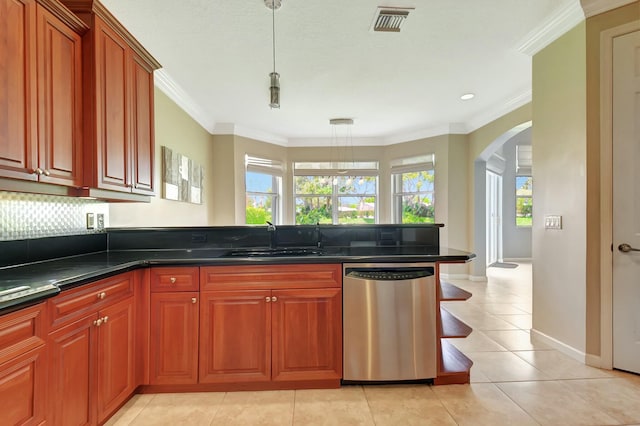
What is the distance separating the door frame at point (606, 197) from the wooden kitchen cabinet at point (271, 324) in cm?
205

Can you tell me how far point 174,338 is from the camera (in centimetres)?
204

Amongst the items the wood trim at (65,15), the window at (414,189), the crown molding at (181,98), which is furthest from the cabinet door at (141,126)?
the window at (414,189)

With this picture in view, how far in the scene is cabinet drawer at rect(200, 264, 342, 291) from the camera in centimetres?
206

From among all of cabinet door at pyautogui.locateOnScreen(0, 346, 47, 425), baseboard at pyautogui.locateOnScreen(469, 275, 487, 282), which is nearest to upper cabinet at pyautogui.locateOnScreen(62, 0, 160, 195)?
cabinet door at pyautogui.locateOnScreen(0, 346, 47, 425)

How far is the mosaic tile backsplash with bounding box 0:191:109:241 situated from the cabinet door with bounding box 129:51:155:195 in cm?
44

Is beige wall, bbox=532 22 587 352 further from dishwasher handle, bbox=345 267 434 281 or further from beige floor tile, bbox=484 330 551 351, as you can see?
dishwasher handle, bbox=345 267 434 281

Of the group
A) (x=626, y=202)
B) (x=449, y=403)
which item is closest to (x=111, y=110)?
(x=449, y=403)

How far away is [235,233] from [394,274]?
1.42 metres

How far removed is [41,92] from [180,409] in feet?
6.42

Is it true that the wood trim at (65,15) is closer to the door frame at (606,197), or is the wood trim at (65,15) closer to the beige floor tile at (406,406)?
the beige floor tile at (406,406)

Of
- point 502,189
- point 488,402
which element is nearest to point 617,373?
point 488,402

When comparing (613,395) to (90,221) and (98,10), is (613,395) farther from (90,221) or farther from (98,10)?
(98,10)

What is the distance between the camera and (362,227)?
2719 mm

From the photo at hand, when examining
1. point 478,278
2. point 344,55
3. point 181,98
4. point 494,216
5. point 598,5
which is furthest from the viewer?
point 494,216
